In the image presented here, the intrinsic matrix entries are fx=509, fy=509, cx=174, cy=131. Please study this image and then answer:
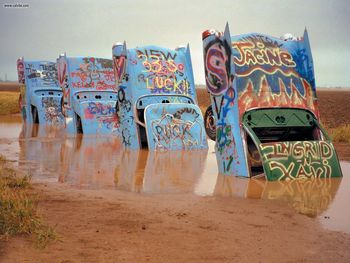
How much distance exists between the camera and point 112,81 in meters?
17.5

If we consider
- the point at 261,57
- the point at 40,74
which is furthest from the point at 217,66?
the point at 40,74

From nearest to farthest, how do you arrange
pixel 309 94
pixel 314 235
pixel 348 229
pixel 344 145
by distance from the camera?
1. pixel 314 235
2. pixel 348 229
3. pixel 309 94
4. pixel 344 145

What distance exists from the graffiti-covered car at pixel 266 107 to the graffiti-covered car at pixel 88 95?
8101 mm

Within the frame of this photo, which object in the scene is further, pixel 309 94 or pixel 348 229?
pixel 309 94

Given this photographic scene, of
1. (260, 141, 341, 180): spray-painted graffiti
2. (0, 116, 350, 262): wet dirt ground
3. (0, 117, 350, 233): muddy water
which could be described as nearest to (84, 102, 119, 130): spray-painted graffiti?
(0, 117, 350, 233): muddy water

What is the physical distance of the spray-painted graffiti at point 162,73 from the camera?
1267 cm

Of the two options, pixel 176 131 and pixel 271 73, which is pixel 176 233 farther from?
pixel 176 131

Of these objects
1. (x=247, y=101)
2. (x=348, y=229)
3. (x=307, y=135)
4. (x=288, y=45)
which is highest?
(x=288, y=45)

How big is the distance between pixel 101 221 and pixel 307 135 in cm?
486

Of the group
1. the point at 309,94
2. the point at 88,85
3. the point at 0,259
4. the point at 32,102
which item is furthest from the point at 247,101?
the point at 32,102

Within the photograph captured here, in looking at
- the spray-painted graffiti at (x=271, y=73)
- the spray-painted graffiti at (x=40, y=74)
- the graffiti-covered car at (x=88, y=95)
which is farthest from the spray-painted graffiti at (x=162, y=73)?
the spray-painted graffiti at (x=40, y=74)

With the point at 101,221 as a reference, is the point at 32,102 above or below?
above

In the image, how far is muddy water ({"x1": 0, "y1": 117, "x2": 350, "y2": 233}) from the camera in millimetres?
6219

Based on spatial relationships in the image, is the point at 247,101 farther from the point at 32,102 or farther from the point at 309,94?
the point at 32,102
